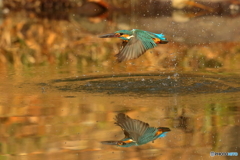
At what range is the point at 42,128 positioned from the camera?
367 cm

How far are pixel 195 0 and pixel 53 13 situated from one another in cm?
331

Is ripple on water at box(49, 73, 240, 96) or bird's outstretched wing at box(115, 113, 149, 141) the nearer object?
bird's outstretched wing at box(115, 113, 149, 141)

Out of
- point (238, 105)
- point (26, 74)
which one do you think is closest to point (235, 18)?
point (26, 74)

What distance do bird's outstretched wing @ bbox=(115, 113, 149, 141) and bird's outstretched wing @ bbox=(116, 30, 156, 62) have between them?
2.08 feet

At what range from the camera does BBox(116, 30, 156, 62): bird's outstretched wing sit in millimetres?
4375

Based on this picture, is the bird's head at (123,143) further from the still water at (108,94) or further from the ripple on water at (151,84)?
the ripple on water at (151,84)

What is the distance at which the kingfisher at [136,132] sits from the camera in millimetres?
3316

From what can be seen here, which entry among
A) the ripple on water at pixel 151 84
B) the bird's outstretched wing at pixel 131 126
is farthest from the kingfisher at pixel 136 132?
the ripple on water at pixel 151 84

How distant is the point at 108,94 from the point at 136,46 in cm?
54

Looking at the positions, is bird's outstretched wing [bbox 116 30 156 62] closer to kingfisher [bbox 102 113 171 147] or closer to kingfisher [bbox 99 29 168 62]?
kingfisher [bbox 99 29 168 62]

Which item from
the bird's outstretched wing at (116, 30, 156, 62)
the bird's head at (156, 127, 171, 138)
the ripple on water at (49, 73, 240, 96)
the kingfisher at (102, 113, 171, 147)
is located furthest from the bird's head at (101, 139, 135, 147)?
the ripple on water at (49, 73, 240, 96)

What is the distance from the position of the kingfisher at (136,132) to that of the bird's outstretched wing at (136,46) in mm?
676

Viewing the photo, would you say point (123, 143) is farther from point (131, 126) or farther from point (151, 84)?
point (151, 84)

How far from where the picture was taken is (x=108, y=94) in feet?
15.5
